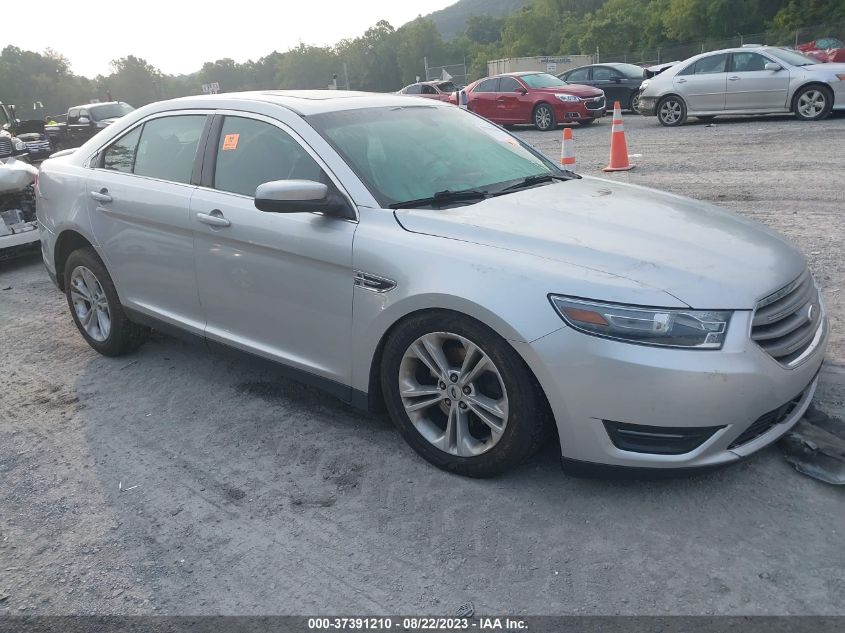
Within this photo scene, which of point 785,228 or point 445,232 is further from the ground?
point 445,232

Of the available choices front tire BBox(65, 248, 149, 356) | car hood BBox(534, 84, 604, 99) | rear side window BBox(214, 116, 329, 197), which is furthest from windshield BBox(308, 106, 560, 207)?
car hood BBox(534, 84, 604, 99)

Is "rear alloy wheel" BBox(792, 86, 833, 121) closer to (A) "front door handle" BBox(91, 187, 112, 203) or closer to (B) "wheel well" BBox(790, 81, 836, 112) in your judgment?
(B) "wheel well" BBox(790, 81, 836, 112)

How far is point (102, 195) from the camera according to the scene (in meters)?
4.78

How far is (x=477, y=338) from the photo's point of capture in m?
3.09

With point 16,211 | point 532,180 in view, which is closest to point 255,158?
point 532,180

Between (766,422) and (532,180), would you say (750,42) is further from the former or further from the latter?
(766,422)

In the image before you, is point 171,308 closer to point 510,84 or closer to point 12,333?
point 12,333

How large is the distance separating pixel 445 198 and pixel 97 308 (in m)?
2.81

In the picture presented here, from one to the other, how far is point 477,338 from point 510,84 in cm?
1706

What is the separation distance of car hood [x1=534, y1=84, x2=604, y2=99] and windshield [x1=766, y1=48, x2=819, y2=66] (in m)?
4.51

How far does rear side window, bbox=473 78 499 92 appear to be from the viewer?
63.3 ft

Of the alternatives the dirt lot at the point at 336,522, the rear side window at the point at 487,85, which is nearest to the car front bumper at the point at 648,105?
the rear side window at the point at 487,85

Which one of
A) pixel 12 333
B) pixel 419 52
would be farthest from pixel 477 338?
pixel 419 52

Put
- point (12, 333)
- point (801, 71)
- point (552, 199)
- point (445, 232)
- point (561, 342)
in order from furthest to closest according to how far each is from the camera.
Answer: point (801, 71)
point (12, 333)
point (552, 199)
point (445, 232)
point (561, 342)
